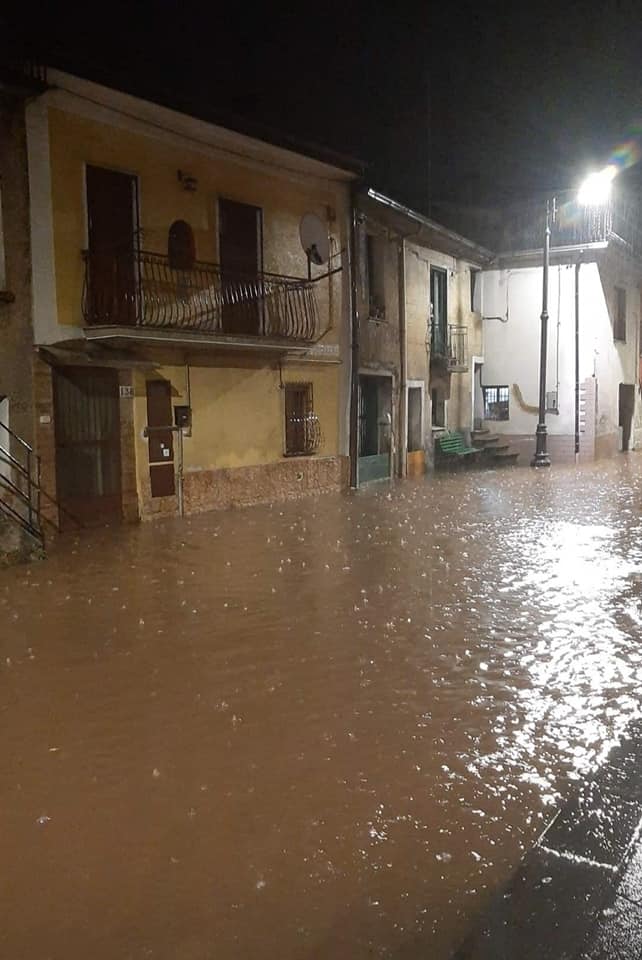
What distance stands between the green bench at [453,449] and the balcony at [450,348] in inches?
71.9

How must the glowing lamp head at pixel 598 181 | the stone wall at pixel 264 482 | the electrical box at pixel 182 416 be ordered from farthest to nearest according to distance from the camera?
the glowing lamp head at pixel 598 181, the stone wall at pixel 264 482, the electrical box at pixel 182 416

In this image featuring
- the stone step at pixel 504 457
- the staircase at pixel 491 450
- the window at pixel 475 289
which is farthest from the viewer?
the window at pixel 475 289

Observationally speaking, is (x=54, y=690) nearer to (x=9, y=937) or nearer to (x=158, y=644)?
(x=158, y=644)

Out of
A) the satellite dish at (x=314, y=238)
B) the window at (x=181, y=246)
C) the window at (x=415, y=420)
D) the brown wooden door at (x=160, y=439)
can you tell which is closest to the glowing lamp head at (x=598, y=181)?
the window at (x=415, y=420)

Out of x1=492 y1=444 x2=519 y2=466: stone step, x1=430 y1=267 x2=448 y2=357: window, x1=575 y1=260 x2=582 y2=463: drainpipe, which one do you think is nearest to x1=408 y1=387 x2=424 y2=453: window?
x1=430 y1=267 x2=448 y2=357: window

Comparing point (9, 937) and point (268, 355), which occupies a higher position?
point (268, 355)

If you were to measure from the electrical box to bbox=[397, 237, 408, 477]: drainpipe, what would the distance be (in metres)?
7.37

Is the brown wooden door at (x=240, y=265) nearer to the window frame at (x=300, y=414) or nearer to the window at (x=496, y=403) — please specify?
the window frame at (x=300, y=414)

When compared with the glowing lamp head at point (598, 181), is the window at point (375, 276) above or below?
below

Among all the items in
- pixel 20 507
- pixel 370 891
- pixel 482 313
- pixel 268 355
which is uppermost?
pixel 482 313

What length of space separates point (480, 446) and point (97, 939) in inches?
848

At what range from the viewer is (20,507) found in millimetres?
11000

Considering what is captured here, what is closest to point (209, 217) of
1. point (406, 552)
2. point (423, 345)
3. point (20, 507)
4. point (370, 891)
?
point (20, 507)

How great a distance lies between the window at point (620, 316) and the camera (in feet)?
86.1
